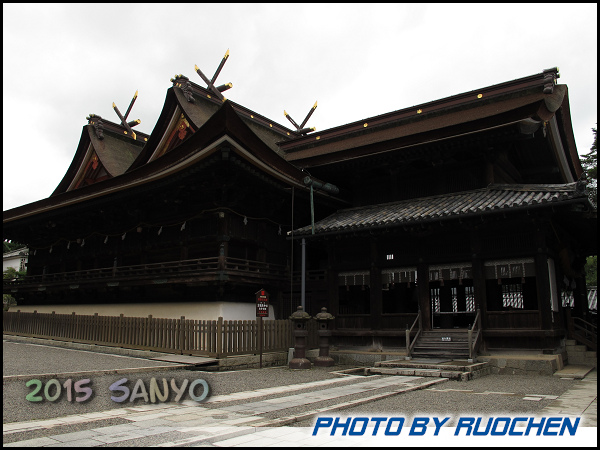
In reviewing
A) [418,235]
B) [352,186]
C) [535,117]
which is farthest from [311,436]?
[352,186]

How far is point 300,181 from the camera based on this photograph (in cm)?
1834

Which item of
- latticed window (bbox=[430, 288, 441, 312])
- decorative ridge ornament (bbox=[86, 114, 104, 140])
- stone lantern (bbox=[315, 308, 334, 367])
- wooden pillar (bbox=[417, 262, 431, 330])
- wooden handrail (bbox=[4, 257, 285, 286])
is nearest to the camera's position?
stone lantern (bbox=[315, 308, 334, 367])

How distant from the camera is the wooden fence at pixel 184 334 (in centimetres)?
1418

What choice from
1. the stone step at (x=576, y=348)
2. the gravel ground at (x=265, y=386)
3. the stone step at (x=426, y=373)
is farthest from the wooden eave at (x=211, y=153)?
the stone step at (x=576, y=348)

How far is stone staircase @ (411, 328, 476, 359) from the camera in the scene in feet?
45.0

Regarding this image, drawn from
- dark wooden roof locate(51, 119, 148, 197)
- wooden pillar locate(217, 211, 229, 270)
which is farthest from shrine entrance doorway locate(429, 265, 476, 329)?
dark wooden roof locate(51, 119, 148, 197)

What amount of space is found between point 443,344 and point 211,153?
958cm

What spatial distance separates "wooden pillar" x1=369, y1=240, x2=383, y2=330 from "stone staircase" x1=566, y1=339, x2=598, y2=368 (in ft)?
19.5

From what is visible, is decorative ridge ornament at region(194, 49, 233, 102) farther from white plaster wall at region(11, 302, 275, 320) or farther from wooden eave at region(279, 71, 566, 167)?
white plaster wall at region(11, 302, 275, 320)

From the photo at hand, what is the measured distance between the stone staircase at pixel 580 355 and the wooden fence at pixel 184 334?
8.18m

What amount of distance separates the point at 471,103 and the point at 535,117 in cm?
510

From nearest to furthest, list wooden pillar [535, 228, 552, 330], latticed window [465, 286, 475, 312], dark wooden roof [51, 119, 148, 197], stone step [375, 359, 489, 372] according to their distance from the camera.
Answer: stone step [375, 359, 489, 372]
wooden pillar [535, 228, 552, 330]
latticed window [465, 286, 475, 312]
dark wooden roof [51, 119, 148, 197]

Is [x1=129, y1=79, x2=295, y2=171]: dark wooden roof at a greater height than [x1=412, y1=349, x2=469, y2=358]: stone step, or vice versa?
[x1=129, y1=79, x2=295, y2=171]: dark wooden roof

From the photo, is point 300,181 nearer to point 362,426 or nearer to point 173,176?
point 173,176
